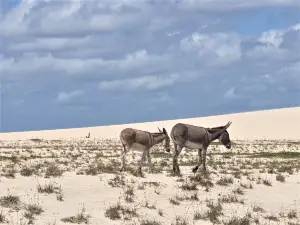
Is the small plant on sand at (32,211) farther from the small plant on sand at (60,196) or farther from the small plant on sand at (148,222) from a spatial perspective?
the small plant on sand at (148,222)

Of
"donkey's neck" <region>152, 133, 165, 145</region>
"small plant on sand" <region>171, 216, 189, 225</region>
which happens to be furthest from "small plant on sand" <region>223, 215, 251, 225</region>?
"donkey's neck" <region>152, 133, 165, 145</region>

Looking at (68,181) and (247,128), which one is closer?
(68,181)

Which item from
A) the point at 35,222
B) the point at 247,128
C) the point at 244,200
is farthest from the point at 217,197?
the point at 247,128

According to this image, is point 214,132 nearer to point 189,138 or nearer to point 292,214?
point 189,138

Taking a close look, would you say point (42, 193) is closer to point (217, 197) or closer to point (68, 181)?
point (68, 181)

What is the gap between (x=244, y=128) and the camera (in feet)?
352

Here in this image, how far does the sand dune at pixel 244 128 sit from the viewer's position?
95062 mm

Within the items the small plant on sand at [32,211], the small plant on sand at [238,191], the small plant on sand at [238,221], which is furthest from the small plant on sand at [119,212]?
the small plant on sand at [238,191]

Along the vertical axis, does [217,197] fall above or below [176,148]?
below

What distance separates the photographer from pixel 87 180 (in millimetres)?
20156

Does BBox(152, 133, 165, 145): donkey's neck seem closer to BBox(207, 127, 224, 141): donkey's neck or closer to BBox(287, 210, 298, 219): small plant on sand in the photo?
BBox(207, 127, 224, 141): donkey's neck

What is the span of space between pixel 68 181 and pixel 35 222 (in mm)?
5519

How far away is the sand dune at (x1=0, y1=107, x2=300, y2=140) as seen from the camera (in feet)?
312

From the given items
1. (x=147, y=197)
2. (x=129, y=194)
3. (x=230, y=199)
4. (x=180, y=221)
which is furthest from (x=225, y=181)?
(x=180, y=221)
